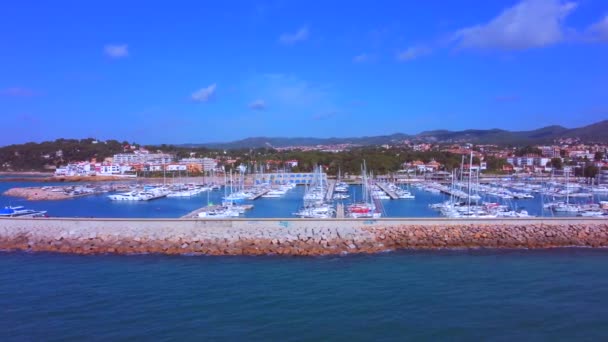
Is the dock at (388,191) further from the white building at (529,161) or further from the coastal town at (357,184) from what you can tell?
the white building at (529,161)

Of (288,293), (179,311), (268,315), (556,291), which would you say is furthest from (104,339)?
(556,291)

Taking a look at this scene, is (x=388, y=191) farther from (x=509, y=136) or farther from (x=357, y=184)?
(x=509, y=136)

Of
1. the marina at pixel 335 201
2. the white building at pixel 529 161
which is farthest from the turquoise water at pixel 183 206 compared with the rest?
the white building at pixel 529 161

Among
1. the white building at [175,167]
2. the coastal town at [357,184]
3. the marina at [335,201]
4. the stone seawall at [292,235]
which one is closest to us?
the stone seawall at [292,235]

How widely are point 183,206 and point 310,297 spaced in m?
22.5

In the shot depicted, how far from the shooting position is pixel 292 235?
15.9m

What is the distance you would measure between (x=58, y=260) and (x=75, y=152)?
259 feet

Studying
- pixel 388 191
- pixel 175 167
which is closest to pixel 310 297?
pixel 388 191

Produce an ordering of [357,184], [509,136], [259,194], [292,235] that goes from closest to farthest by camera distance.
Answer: [292,235], [259,194], [357,184], [509,136]

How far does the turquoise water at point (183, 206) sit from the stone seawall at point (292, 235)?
8945 millimetres

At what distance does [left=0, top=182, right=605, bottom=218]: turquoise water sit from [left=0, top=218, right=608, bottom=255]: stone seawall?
894 cm

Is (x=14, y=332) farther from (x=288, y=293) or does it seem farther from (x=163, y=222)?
(x=163, y=222)

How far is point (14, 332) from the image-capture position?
363 inches

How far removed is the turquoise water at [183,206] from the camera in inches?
1077
